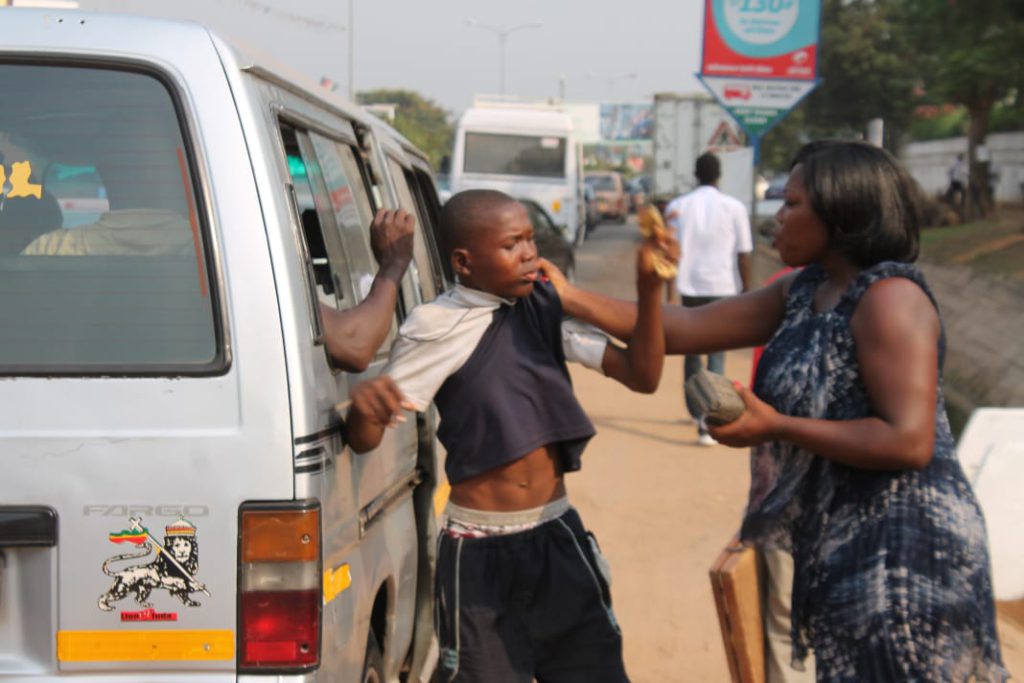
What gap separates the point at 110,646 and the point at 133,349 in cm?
57

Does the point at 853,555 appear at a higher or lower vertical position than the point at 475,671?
higher

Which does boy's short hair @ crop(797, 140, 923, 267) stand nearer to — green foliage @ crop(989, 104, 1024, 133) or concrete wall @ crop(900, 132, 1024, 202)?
concrete wall @ crop(900, 132, 1024, 202)

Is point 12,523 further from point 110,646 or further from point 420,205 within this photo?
point 420,205

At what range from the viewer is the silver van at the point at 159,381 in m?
2.47

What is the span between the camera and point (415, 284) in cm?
417

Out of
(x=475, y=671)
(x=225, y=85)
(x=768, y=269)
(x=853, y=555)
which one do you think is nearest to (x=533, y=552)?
(x=475, y=671)

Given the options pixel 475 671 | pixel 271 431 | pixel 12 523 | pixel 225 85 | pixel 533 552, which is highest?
pixel 225 85

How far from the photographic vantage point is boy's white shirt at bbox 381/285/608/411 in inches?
115

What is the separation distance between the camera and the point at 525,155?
23719 millimetres

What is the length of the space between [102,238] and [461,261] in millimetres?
802

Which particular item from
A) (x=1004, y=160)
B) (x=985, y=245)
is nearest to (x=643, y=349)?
(x=985, y=245)

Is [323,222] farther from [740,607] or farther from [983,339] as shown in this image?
[983,339]

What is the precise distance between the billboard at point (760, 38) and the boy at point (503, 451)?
10.3m

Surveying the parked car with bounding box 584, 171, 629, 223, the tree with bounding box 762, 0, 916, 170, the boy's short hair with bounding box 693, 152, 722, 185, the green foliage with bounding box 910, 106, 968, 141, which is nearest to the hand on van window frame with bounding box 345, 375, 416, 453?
the boy's short hair with bounding box 693, 152, 722, 185
